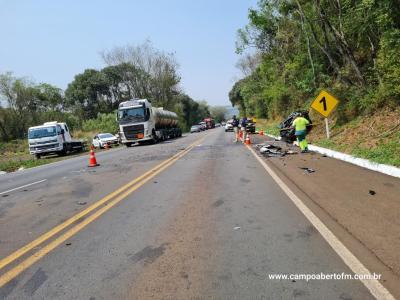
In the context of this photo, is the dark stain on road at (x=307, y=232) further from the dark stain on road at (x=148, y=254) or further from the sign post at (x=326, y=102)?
the sign post at (x=326, y=102)

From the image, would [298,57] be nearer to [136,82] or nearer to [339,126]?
[339,126]

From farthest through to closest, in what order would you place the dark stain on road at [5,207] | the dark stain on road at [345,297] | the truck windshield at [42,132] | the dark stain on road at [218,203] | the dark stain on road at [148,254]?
the truck windshield at [42,132]
the dark stain on road at [5,207]
the dark stain on road at [218,203]
the dark stain on road at [148,254]
the dark stain on road at [345,297]

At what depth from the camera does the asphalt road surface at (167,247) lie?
4242mm

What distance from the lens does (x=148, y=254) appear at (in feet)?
17.6

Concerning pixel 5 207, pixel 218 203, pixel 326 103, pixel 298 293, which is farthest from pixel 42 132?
pixel 298 293

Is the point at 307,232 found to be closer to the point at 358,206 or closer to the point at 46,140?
the point at 358,206

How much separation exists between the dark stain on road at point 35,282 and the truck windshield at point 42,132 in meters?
29.3

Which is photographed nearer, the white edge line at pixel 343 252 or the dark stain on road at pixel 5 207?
the white edge line at pixel 343 252

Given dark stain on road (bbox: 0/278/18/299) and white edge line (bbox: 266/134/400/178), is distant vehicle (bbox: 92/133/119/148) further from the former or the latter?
dark stain on road (bbox: 0/278/18/299)

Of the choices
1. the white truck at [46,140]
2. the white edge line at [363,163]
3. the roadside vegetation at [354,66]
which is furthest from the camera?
the white truck at [46,140]

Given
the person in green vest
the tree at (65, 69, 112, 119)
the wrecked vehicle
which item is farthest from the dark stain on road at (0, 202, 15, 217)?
the tree at (65, 69, 112, 119)

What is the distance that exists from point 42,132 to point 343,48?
72.8 ft

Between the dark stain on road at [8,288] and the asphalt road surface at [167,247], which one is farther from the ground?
the dark stain on road at [8,288]

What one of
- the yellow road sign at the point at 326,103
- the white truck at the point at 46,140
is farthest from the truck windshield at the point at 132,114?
the yellow road sign at the point at 326,103
